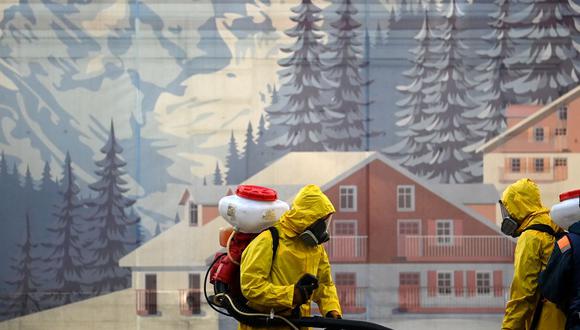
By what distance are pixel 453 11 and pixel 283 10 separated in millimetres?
1118

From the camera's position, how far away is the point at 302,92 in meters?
6.75

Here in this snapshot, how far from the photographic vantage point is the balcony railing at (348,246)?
6719mm

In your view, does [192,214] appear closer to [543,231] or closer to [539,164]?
[539,164]

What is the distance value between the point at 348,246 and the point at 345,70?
115 centimetres

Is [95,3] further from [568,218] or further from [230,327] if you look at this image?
[568,218]

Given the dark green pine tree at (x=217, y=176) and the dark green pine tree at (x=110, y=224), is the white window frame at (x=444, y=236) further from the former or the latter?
the dark green pine tree at (x=110, y=224)

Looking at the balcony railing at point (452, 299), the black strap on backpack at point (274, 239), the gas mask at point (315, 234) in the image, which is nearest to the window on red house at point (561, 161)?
the balcony railing at point (452, 299)

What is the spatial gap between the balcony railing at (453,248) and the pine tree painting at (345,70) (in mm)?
792

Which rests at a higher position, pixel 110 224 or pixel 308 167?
pixel 308 167

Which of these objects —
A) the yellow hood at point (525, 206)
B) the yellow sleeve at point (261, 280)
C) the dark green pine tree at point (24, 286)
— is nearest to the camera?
the yellow sleeve at point (261, 280)

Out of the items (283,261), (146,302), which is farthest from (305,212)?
(146,302)

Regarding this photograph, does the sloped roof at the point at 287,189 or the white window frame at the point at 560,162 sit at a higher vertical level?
the white window frame at the point at 560,162

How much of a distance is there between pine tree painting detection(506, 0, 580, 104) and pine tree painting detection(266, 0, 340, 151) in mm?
1248

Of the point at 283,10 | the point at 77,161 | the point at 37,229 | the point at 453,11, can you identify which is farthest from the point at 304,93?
the point at 37,229
